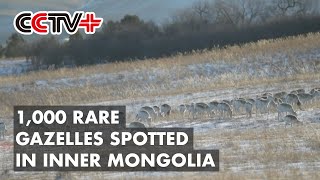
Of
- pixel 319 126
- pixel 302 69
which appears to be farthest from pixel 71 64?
pixel 319 126

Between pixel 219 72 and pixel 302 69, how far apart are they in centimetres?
356

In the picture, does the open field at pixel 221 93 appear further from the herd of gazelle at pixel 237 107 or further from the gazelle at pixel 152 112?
the gazelle at pixel 152 112

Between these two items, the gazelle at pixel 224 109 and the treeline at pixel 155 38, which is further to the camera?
the treeline at pixel 155 38

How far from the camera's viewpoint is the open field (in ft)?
35.3

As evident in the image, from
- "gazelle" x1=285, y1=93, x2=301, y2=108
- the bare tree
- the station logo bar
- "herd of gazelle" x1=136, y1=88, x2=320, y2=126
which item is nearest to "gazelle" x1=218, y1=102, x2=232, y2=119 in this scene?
"herd of gazelle" x1=136, y1=88, x2=320, y2=126

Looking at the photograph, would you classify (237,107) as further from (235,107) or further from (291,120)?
(291,120)

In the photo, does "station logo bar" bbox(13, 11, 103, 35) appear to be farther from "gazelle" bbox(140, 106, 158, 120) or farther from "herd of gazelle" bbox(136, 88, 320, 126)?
"herd of gazelle" bbox(136, 88, 320, 126)

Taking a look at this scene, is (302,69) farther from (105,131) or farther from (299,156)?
(299,156)

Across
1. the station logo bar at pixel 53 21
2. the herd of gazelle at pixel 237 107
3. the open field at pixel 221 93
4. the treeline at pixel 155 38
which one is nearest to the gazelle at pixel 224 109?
the herd of gazelle at pixel 237 107

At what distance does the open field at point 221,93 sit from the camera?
1076 cm

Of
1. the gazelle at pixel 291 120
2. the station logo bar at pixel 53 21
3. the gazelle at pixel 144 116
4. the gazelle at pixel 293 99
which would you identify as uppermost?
the station logo bar at pixel 53 21

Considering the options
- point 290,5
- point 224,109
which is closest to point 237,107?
point 224,109

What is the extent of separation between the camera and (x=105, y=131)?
51.4 ft

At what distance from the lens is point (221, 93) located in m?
22.7
